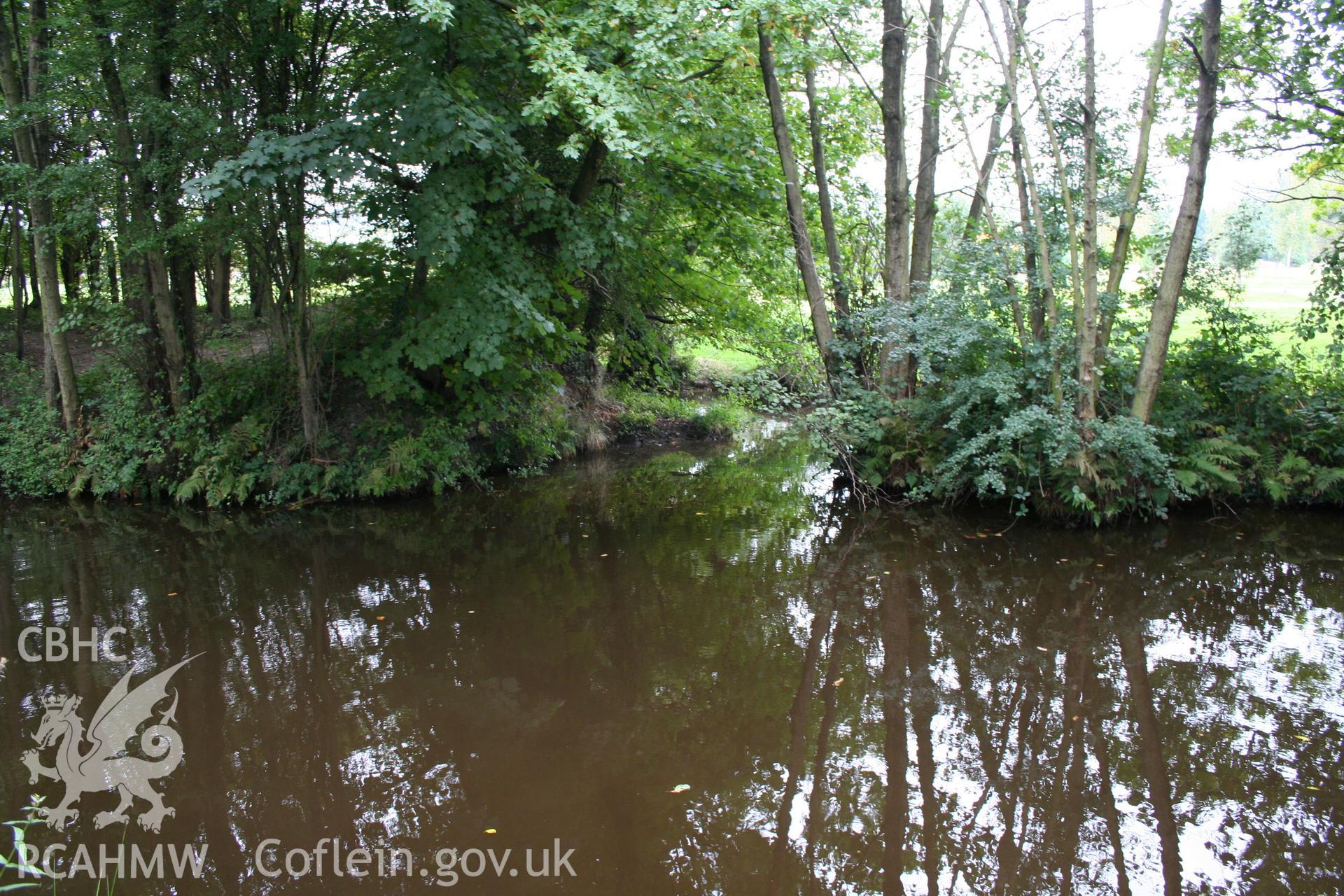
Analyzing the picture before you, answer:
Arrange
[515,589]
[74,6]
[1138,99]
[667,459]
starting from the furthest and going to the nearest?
1. [667,459]
2. [74,6]
3. [1138,99]
4. [515,589]

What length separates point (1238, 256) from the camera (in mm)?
10125

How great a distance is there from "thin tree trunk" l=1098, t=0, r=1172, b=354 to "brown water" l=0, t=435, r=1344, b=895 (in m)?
2.55

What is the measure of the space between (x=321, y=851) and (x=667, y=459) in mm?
11593

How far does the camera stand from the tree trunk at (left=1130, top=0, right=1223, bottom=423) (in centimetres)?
888

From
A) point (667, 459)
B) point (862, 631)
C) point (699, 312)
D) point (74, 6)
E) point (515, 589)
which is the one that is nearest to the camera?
point (862, 631)

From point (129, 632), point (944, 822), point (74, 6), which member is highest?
point (74, 6)

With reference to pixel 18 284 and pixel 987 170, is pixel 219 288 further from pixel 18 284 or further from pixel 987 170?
pixel 987 170

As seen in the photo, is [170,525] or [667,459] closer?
[170,525]

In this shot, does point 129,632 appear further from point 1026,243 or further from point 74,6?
point 1026,243

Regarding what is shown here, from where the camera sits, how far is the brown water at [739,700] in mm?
3910

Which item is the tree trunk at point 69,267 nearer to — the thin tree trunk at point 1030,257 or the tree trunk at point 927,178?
the tree trunk at point 927,178

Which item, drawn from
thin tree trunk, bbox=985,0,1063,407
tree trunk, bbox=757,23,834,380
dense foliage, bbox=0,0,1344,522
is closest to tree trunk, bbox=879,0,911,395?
dense foliage, bbox=0,0,1344,522

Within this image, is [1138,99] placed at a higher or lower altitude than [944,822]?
higher

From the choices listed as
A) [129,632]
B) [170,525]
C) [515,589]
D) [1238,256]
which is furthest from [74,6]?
[1238,256]
